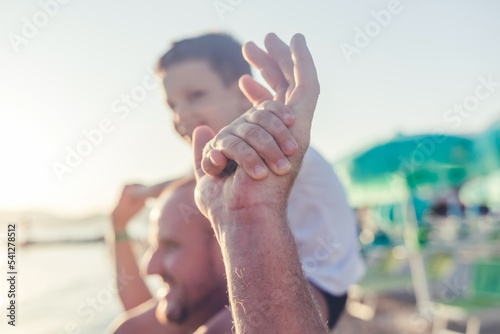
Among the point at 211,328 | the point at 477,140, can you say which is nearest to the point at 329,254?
the point at 211,328

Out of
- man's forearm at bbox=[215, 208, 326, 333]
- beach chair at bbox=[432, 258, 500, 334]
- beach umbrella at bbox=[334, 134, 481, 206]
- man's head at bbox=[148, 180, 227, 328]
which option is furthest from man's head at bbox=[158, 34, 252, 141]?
beach umbrella at bbox=[334, 134, 481, 206]

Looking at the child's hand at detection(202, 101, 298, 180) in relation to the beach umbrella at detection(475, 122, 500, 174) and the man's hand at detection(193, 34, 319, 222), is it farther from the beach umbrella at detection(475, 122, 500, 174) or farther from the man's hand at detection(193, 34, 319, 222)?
the beach umbrella at detection(475, 122, 500, 174)

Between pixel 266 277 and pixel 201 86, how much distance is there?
116 centimetres

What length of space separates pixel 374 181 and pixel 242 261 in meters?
8.29

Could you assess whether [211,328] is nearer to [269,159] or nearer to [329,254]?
[329,254]

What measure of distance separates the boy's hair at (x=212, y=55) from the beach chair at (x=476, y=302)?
440cm

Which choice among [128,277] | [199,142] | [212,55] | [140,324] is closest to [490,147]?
[212,55]

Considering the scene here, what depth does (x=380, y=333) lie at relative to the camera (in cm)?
609

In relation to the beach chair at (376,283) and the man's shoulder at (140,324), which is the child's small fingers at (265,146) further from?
the beach chair at (376,283)

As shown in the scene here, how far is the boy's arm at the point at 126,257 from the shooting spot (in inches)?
92.1

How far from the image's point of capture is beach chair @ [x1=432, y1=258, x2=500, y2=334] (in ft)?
16.3

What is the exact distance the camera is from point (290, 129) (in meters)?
0.93

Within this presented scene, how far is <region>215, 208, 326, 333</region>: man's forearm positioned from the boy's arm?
156 cm

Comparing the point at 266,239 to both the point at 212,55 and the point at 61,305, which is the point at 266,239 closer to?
the point at 212,55
